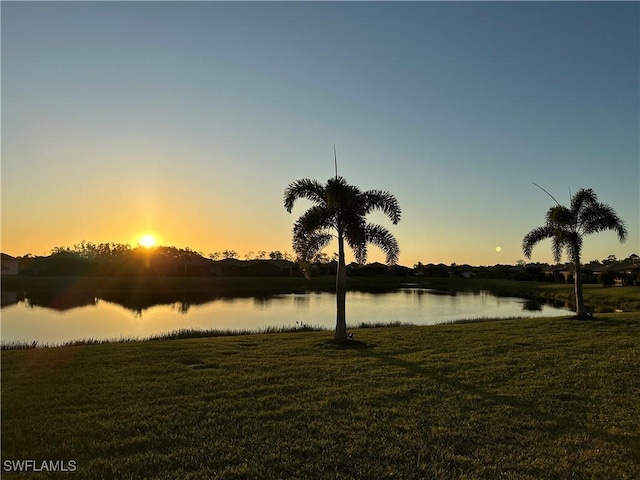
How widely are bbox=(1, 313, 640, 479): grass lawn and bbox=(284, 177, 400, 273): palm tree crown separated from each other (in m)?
4.15

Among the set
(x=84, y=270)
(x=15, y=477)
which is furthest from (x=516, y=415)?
(x=84, y=270)

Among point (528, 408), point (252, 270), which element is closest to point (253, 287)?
point (252, 270)

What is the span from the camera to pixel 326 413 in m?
6.70

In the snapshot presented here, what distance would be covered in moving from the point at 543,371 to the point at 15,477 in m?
9.43

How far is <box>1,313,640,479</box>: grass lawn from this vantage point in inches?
200

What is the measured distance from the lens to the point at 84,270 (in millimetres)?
71375

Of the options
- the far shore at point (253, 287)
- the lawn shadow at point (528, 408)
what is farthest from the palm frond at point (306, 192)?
the far shore at point (253, 287)

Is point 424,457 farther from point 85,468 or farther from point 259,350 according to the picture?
point 259,350

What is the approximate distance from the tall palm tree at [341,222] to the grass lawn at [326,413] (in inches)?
158

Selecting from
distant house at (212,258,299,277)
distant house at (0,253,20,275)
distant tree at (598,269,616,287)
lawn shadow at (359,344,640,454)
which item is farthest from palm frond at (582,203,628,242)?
distant house at (0,253,20,275)

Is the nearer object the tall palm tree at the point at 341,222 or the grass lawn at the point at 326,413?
the grass lawn at the point at 326,413

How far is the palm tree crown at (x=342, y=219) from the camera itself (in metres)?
14.5

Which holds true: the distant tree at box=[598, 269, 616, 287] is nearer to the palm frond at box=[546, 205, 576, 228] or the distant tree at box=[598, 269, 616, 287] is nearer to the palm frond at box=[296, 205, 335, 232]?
the palm frond at box=[546, 205, 576, 228]

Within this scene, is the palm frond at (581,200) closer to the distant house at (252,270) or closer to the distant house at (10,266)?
the distant house at (252,270)
